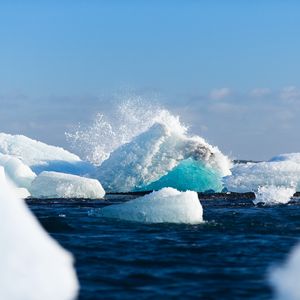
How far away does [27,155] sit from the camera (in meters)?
42.9

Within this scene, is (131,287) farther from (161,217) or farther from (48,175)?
(48,175)

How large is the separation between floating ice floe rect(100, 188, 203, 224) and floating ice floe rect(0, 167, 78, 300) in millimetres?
9260

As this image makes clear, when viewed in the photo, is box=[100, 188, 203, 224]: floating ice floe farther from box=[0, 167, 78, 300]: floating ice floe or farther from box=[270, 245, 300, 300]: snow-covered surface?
box=[0, 167, 78, 300]: floating ice floe

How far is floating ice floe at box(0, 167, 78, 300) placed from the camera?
10180 mm

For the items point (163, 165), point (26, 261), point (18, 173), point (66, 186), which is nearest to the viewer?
point (26, 261)

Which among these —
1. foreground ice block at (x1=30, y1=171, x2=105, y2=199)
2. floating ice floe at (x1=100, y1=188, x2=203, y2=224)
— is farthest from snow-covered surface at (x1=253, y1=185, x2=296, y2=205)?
floating ice floe at (x1=100, y1=188, x2=203, y2=224)

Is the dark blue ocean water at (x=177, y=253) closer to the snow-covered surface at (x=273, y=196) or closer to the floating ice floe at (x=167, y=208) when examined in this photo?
the floating ice floe at (x=167, y=208)

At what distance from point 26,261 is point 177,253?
5.49 metres

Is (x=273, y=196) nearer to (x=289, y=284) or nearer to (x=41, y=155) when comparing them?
(x=41, y=155)

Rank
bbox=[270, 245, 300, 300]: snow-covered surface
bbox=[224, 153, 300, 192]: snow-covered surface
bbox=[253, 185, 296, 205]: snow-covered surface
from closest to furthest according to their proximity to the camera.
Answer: bbox=[270, 245, 300, 300]: snow-covered surface, bbox=[253, 185, 296, 205]: snow-covered surface, bbox=[224, 153, 300, 192]: snow-covered surface

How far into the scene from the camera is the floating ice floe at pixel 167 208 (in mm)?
20484

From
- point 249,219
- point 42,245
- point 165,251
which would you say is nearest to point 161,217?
point 249,219

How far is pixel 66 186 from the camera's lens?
3269 centimetres

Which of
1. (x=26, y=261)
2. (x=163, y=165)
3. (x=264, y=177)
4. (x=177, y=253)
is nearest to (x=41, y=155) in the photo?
(x=163, y=165)
